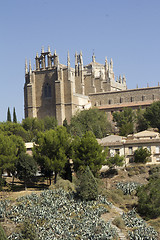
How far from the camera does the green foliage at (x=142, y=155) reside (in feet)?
144

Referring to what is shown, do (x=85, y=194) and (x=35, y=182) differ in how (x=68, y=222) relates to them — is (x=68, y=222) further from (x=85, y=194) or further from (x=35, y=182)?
(x=35, y=182)

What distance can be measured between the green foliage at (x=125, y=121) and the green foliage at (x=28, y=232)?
34.6 meters

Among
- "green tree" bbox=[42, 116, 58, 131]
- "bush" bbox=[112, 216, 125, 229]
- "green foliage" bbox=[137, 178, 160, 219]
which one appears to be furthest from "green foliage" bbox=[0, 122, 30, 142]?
"bush" bbox=[112, 216, 125, 229]

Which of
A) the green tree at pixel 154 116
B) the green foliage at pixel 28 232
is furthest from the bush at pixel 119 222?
the green tree at pixel 154 116

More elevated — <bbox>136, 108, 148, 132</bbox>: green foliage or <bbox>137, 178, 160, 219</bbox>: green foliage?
<bbox>136, 108, 148, 132</bbox>: green foliage

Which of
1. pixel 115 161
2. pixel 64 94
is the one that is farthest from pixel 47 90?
pixel 115 161

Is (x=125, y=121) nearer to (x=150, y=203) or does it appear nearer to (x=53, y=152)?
(x=53, y=152)

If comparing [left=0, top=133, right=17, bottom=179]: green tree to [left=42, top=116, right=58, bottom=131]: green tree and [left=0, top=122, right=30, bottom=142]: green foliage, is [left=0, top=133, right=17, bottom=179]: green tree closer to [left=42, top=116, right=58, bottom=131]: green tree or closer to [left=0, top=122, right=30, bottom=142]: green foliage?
[left=0, top=122, right=30, bottom=142]: green foliage

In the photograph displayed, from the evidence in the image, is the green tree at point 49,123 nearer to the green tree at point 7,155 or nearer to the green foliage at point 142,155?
the green tree at point 7,155

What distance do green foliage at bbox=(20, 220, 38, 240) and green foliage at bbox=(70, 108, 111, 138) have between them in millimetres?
32548

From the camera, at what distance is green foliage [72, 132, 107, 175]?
4031 centimetres

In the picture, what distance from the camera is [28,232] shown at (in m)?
26.2

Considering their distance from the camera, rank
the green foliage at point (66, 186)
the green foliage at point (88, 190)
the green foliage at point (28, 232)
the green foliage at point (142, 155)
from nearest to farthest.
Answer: the green foliage at point (28, 232) < the green foliage at point (88, 190) < the green foliage at point (66, 186) < the green foliage at point (142, 155)

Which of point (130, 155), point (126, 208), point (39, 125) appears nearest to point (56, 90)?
point (39, 125)
